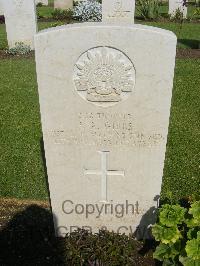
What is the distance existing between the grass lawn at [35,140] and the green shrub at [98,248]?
2.04 feet

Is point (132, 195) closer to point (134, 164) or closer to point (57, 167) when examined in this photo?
point (134, 164)

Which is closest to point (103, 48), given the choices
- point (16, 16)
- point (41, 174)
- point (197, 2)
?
point (41, 174)

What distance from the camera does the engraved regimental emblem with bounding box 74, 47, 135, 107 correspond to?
9.04 ft

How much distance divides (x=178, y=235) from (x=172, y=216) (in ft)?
0.50

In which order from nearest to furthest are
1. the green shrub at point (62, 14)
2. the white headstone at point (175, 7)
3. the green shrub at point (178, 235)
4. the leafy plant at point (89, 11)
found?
the green shrub at point (178, 235) < the leafy plant at point (89, 11) < the white headstone at point (175, 7) < the green shrub at point (62, 14)

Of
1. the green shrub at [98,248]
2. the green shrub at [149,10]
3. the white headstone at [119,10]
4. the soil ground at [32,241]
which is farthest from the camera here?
the green shrub at [149,10]

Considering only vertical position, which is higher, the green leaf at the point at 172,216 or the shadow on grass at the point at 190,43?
the green leaf at the point at 172,216

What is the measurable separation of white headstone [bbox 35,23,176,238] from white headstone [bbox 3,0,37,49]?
29.0ft

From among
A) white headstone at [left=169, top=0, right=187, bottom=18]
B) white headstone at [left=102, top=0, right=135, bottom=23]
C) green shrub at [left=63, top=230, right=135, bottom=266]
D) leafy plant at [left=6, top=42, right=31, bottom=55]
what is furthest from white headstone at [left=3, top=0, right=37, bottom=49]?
green shrub at [left=63, top=230, right=135, bottom=266]

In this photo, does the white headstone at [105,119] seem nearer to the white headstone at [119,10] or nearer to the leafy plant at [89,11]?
the white headstone at [119,10]

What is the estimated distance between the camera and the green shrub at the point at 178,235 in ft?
9.30

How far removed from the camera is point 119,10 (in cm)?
1031

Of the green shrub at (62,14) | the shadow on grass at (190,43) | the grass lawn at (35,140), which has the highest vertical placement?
the green shrub at (62,14)

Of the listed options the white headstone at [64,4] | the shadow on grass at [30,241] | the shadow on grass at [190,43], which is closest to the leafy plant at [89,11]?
the white headstone at [64,4]
